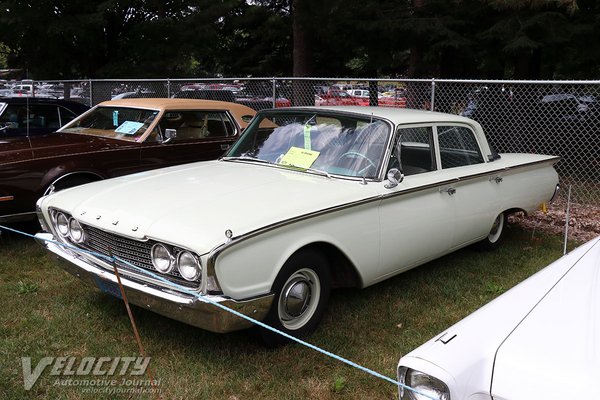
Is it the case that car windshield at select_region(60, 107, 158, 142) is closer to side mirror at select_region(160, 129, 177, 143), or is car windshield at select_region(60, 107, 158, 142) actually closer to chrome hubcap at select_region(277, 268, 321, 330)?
side mirror at select_region(160, 129, 177, 143)

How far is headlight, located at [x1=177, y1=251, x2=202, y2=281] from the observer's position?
299 centimetres

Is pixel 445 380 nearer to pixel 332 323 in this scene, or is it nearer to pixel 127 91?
pixel 332 323

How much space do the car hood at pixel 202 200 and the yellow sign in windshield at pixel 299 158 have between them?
99 millimetres

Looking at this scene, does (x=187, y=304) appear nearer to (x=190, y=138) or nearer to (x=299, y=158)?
(x=299, y=158)

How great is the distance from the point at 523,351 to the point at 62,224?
10.8ft

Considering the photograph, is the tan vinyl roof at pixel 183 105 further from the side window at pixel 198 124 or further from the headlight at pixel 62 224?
the headlight at pixel 62 224

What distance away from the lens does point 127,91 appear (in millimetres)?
11773

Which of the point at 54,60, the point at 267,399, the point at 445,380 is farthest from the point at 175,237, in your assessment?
the point at 54,60

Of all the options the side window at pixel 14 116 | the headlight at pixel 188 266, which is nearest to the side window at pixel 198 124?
the side window at pixel 14 116

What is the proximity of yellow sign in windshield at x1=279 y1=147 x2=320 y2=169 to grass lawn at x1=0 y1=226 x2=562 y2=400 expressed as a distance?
3.82 ft

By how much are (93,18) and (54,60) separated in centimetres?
310

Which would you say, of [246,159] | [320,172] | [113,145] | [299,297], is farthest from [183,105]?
[299,297]

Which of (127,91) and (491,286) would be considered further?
(127,91)

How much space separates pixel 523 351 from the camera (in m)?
1.75
